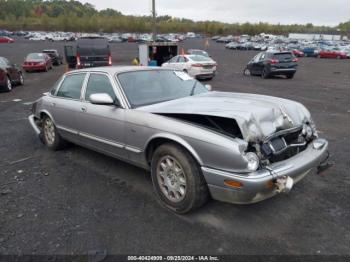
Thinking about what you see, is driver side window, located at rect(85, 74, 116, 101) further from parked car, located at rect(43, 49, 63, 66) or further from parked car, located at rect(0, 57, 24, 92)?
parked car, located at rect(43, 49, 63, 66)

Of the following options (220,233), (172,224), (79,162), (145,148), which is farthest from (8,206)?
(220,233)

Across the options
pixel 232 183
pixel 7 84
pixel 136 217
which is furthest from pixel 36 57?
pixel 232 183

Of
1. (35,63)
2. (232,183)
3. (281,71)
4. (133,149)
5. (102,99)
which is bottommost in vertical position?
(35,63)

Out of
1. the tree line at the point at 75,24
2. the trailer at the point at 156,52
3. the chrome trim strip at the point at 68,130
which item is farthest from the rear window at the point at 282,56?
the tree line at the point at 75,24

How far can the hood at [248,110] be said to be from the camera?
10.1 ft

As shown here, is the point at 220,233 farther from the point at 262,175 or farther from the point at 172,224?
the point at 262,175

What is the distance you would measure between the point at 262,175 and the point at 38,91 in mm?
12702

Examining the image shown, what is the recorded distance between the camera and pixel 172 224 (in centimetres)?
326

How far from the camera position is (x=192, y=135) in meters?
3.12

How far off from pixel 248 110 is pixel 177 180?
3.68 ft

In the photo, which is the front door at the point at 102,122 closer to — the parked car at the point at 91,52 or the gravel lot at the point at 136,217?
the gravel lot at the point at 136,217

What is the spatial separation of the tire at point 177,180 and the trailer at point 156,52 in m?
15.9

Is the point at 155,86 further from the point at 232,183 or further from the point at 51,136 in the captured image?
the point at 51,136

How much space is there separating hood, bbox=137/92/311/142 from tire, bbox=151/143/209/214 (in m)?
0.50
